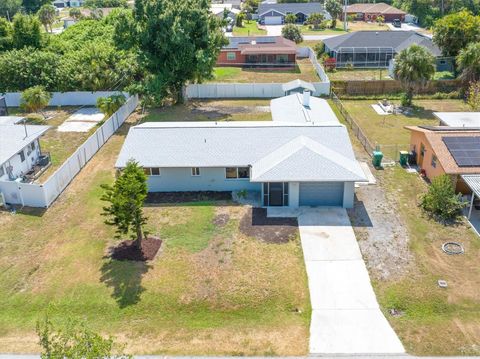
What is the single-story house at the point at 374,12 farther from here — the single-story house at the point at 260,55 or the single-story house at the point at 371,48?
the single-story house at the point at 260,55

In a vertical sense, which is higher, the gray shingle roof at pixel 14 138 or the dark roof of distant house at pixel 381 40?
the dark roof of distant house at pixel 381 40

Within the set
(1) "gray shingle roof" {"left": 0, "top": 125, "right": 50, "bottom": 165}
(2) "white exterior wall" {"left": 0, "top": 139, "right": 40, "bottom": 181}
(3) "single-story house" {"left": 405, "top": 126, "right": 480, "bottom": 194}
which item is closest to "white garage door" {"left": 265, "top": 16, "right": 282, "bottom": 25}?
(3) "single-story house" {"left": 405, "top": 126, "right": 480, "bottom": 194}

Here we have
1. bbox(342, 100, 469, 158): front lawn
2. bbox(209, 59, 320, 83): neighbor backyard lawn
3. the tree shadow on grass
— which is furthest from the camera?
bbox(209, 59, 320, 83): neighbor backyard lawn

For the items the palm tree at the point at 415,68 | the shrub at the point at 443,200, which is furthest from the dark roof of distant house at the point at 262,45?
the shrub at the point at 443,200

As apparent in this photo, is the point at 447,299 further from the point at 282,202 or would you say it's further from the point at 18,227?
the point at 18,227

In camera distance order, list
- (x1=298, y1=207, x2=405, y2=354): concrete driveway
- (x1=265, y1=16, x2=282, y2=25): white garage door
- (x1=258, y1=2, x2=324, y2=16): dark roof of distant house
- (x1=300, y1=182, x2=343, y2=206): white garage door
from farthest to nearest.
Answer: (x1=258, y1=2, x2=324, y2=16): dark roof of distant house
(x1=265, y1=16, x2=282, y2=25): white garage door
(x1=300, y1=182, x2=343, y2=206): white garage door
(x1=298, y1=207, x2=405, y2=354): concrete driveway

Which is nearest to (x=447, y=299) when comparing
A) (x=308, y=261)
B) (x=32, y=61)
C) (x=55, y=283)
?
(x=308, y=261)

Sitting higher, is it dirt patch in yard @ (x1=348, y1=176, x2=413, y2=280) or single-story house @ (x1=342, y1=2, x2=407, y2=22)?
single-story house @ (x1=342, y1=2, x2=407, y2=22)

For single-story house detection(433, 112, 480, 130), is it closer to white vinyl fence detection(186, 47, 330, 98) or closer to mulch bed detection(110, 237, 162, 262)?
white vinyl fence detection(186, 47, 330, 98)
